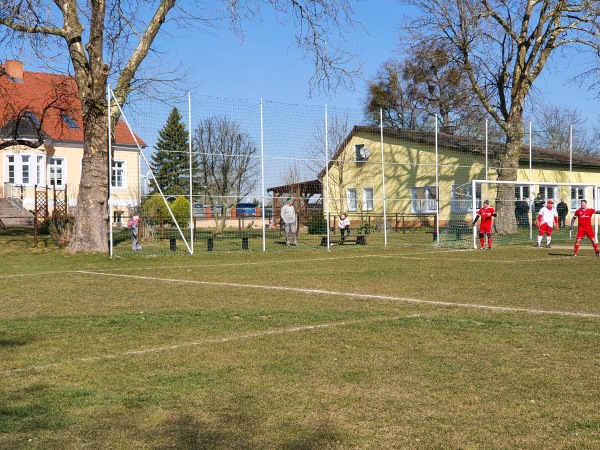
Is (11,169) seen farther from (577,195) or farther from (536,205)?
(577,195)

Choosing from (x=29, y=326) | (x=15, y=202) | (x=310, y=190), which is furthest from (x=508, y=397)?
(x=15, y=202)

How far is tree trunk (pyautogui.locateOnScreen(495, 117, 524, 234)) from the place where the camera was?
108 feet

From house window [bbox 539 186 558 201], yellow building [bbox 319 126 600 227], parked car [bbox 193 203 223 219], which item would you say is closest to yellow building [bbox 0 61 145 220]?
parked car [bbox 193 203 223 219]

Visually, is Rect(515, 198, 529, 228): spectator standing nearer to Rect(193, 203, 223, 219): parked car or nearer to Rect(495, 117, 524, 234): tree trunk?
Rect(495, 117, 524, 234): tree trunk

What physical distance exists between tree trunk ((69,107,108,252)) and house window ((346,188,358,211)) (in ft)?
37.9

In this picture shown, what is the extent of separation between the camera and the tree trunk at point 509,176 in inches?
1292

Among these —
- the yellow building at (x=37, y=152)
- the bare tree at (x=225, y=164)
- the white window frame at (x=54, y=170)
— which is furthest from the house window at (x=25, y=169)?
the bare tree at (x=225, y=164)

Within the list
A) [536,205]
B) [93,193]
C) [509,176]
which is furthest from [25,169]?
[536,205]

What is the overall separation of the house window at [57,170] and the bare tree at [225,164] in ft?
67.9

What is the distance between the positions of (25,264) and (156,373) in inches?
600

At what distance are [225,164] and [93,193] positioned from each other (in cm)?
713

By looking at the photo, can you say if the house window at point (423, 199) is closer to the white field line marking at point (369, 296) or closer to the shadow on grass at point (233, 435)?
the white field line marking at point (369, 296)

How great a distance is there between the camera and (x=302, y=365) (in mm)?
7188

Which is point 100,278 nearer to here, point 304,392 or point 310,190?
point 304,392
